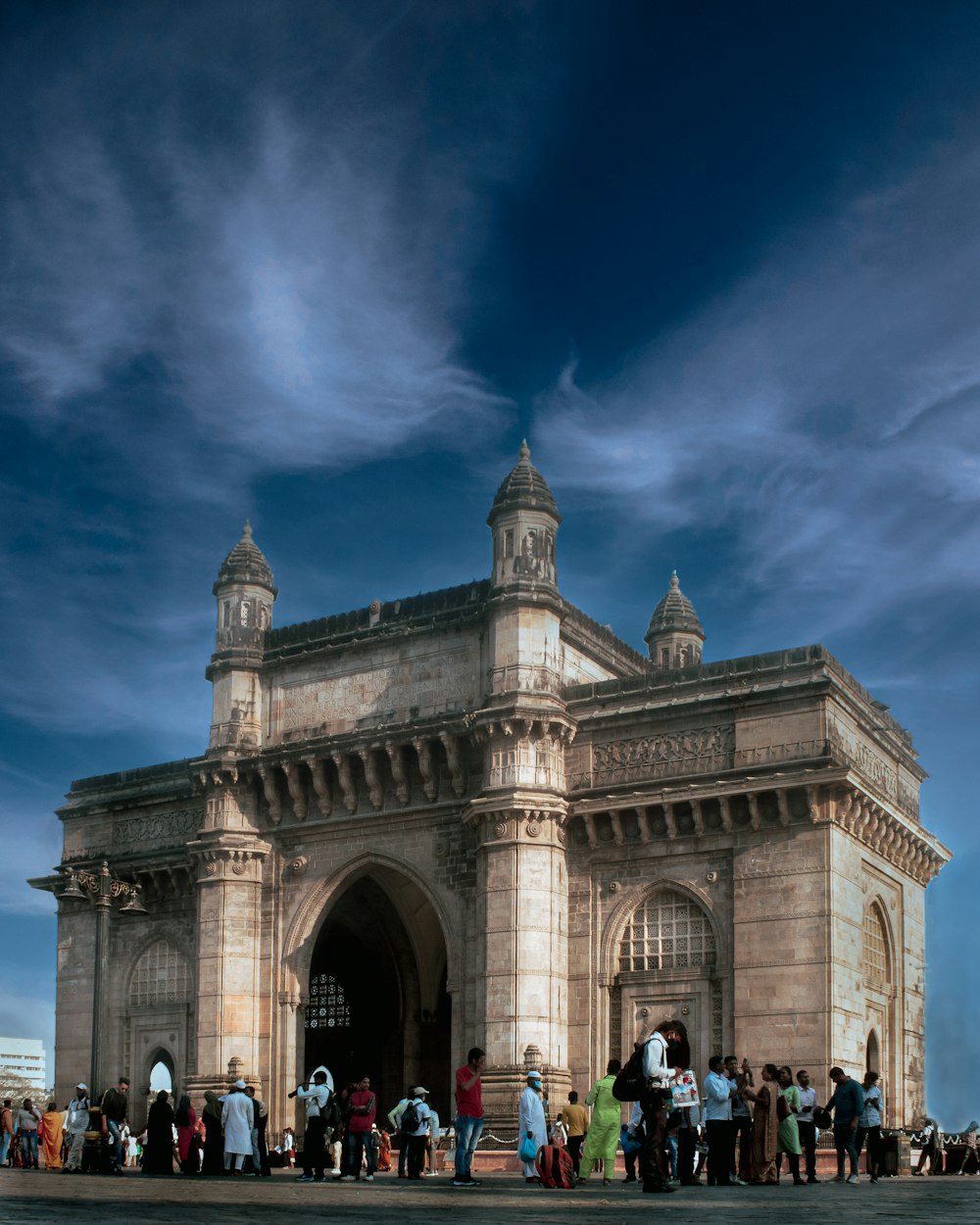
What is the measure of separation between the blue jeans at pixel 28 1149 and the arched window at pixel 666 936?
448 inches

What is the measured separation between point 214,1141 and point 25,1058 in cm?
15772

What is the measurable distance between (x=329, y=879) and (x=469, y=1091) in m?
15.6

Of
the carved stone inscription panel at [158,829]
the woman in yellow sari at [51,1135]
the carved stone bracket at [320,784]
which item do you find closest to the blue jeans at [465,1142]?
the woman in yellow sari at [51,1135]

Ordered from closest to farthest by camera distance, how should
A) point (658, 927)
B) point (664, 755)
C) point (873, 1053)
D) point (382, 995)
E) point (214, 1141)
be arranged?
point (214, 1141), point (658, 927), point (664, 755), point (873, 1053), point (382, 995)

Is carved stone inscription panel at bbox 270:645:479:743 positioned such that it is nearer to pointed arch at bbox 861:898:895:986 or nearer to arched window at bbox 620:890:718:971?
arched window at bbox 620:890:718:971

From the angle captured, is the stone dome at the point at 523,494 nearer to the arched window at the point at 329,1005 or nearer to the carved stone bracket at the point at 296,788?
the carved stone bracket at the point at 296,788

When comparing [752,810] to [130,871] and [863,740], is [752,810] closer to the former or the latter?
[863,740]

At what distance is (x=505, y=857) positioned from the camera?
31812 mm

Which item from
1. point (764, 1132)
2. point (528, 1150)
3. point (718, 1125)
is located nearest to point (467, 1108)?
point (528, 1150)

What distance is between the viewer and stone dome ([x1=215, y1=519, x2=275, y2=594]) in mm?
38531

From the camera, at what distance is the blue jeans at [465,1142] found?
797 inches

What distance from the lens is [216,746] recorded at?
122 ft

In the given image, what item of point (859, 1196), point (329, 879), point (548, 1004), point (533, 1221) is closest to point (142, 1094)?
point (329, 879)

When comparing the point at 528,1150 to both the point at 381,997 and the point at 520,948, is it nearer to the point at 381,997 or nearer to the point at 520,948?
the point at 520,948
